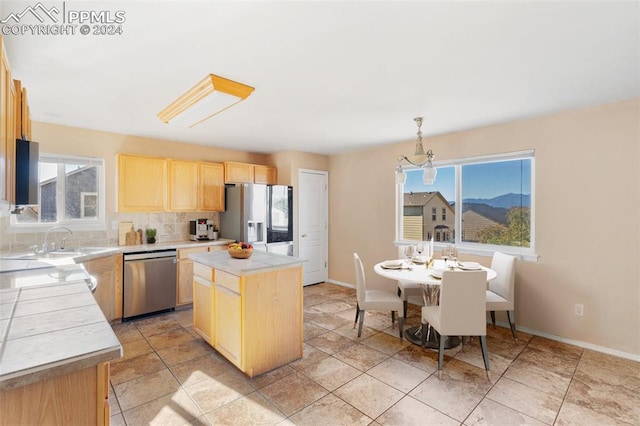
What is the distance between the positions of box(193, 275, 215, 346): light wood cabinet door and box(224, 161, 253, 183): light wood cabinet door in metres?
2.17

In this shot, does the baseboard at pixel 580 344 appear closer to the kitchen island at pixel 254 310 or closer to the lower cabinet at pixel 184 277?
the kitchen island at pixel 254 310

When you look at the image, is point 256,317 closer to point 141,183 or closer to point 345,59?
point 345,59

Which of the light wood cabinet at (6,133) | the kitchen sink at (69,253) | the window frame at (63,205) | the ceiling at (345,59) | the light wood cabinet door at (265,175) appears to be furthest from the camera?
the light wood cabinet door at (265,175)

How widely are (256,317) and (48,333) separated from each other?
5.05 ft

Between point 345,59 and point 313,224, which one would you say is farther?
point 313,224

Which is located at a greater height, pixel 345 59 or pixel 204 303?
pixel 345 59

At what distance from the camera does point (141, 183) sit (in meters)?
4.09

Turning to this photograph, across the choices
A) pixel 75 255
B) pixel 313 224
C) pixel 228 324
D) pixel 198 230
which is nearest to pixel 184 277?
pixel 198 230

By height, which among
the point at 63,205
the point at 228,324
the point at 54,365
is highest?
the point at 63,205

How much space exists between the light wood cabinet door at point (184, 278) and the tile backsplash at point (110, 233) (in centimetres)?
57

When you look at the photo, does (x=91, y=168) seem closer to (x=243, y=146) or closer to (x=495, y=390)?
(x=243, y=146)

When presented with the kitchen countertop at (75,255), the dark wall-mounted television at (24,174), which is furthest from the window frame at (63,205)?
the dark wall-mounted television at (24,174)

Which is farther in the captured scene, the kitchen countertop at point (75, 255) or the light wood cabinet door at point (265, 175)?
the light wood cabinet door at point (265, 175)

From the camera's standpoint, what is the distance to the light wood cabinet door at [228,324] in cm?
251
